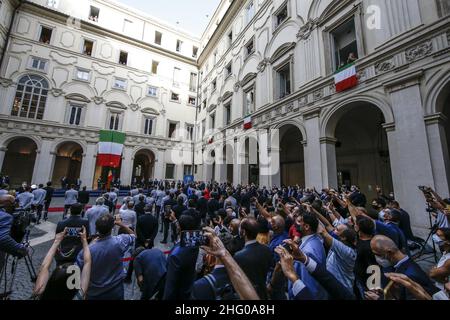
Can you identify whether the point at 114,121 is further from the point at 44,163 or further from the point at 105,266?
the point at 105,266

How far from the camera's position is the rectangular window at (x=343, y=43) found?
29.6 ft

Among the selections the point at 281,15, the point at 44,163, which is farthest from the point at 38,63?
the point at 281,15

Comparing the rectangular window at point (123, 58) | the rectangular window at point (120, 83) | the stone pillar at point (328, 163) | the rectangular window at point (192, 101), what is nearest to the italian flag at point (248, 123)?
the stone pillar at point (328, 163)

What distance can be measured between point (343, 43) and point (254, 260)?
451 inches

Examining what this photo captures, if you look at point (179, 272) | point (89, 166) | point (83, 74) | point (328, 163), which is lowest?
point (179, 272)

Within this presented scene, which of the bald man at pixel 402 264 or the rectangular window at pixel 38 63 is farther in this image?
the rectangular window at pixel 38 63

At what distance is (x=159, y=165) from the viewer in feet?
72.1

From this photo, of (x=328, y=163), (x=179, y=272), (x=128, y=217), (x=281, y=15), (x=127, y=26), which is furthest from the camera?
(x=127, y=26)

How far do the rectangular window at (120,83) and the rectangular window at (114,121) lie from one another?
2967mm

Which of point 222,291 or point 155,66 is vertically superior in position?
point 155,66

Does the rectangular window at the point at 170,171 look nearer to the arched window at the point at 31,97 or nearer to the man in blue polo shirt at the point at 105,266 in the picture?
the arched window at the point at 31,97

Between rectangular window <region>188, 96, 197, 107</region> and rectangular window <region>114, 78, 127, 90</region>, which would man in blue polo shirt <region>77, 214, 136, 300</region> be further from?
rectangular window <region>188, 96, 197, 107</region>

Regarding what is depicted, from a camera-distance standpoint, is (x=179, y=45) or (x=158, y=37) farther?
(x=179, y=45)

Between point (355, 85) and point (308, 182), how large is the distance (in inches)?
174
